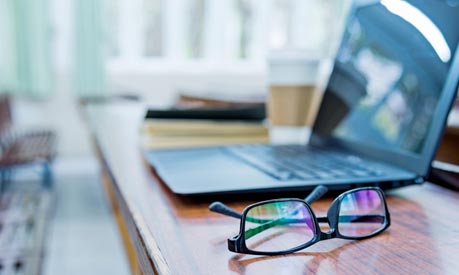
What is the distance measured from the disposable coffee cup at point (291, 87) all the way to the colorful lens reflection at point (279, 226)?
0.56m

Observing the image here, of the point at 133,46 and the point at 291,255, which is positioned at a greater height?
the point at 133,46

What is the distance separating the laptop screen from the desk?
9cm

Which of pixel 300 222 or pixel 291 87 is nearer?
pixel 300 222

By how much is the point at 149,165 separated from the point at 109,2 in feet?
10.5

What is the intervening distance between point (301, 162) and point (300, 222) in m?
0.24

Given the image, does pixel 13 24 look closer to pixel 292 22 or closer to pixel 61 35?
pixel 61 35

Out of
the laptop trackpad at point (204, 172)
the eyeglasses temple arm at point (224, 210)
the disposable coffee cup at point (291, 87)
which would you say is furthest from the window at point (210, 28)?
the eyeglasses temple arm at point (224, 210)

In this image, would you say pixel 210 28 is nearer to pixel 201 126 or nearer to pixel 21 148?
pixel 21 148

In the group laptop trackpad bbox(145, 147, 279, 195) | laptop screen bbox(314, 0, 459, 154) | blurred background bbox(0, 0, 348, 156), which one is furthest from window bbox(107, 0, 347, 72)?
laptop trackpad bbox(145, 147, 279, 195)

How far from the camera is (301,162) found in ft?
2.14

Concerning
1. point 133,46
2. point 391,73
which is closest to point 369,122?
point 391,73

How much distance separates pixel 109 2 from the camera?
11.9 ft

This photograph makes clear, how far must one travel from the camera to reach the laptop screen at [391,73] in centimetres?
58

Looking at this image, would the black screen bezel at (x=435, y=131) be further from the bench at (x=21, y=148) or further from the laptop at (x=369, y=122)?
the bench at (x=21, y=148)
